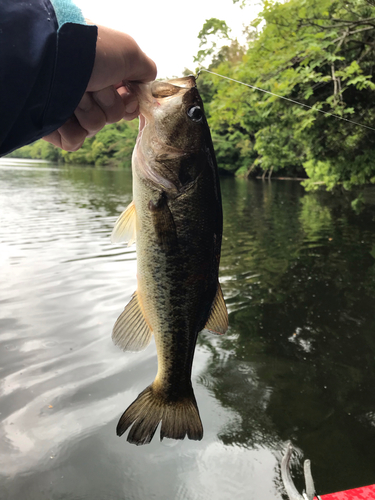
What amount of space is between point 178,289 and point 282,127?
43.4ft

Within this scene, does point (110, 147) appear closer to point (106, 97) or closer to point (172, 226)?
point (106, 97)

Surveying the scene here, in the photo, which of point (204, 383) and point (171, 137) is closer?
point (171, 137)

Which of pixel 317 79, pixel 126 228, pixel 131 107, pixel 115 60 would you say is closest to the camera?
pixel 115 60

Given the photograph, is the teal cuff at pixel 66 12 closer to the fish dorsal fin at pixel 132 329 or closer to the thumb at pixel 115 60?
the thumb at pixel 115 60

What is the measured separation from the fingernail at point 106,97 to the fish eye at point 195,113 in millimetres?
427

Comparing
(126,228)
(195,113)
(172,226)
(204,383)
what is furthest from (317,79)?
(172,226)

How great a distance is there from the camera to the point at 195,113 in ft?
5.99

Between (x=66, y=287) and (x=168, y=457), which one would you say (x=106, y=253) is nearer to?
(x=66, y=287)

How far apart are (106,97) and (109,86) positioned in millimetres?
75

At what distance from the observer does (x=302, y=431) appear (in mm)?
4445

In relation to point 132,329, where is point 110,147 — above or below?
above

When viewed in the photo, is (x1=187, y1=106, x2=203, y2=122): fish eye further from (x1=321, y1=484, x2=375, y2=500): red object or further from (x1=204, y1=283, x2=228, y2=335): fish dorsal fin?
(x1=321, y1=484, x2=375, y2=500): red object

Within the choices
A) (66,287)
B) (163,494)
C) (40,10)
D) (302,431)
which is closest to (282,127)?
(66,287)

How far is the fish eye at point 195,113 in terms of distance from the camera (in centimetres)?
182
